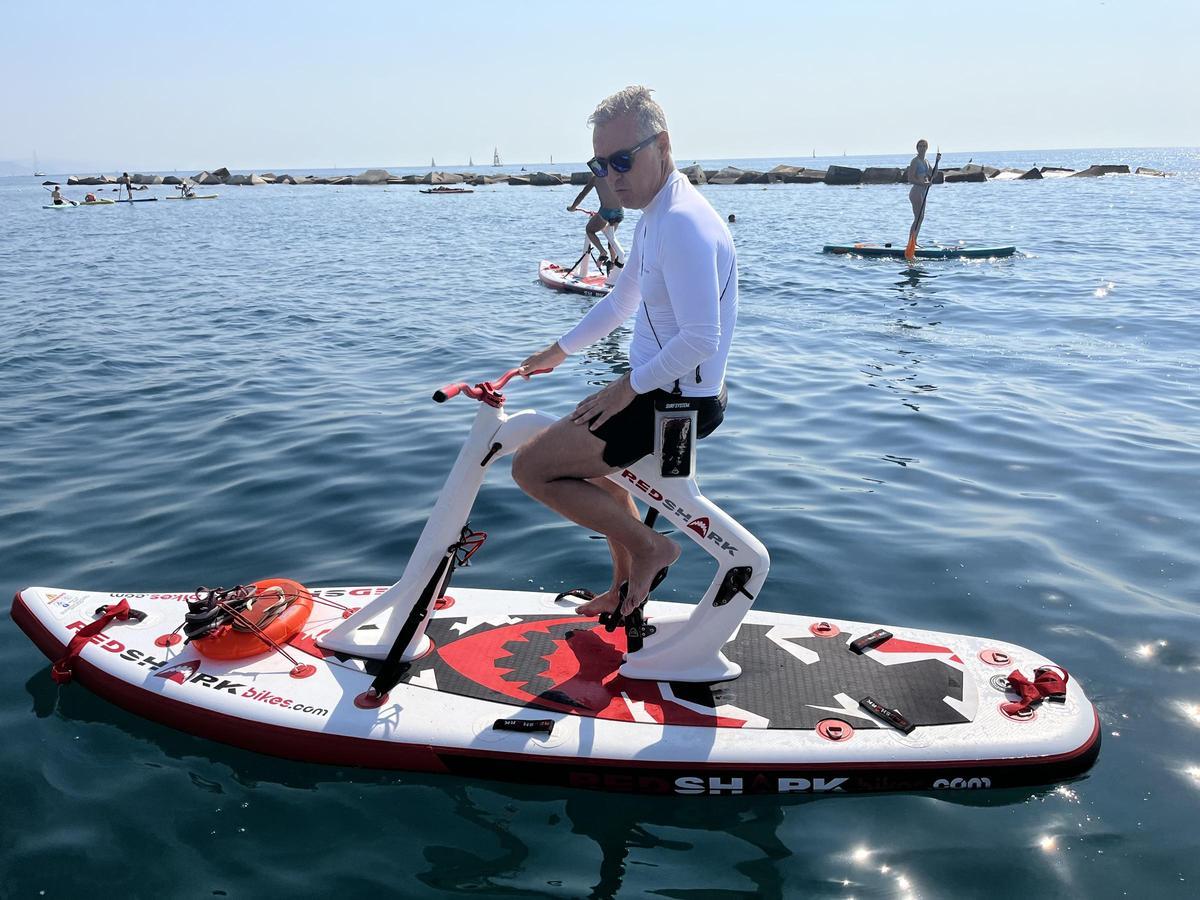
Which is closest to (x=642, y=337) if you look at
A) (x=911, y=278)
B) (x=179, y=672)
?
(x=179, y=672)

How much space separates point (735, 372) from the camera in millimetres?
12562

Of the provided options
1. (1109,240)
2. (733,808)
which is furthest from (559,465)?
(1109,240)

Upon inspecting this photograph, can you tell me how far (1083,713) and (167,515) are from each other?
6.71 meters

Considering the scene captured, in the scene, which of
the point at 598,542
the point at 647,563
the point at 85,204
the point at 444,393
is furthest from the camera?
the point at 85,204

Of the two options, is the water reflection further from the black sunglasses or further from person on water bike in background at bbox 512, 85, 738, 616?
the black sunglasses

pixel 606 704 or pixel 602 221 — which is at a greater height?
pixel 602 221

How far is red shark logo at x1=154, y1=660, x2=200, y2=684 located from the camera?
4746mm

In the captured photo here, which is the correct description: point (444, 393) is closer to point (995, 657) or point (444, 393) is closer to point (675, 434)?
point (675, 434)

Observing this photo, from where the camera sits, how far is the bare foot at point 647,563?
445 centimetres

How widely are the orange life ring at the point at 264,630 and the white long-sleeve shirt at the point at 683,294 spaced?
2.46 meters

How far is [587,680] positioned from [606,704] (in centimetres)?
24

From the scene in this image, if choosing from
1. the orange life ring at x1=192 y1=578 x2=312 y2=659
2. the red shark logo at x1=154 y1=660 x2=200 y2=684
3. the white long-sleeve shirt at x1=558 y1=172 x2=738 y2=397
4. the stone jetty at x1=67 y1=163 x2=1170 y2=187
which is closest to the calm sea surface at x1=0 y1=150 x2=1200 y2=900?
the red shark logo at x1=154 y1=660 x2=200 y2=684

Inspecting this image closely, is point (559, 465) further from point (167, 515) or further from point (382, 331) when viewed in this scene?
point (382, 331)

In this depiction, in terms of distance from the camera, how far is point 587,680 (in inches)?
187
